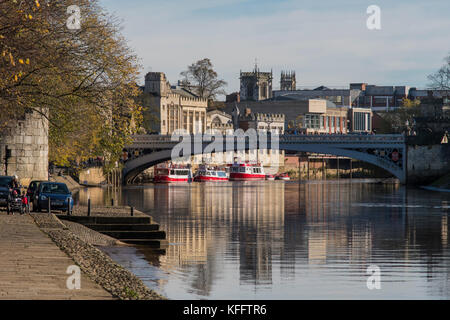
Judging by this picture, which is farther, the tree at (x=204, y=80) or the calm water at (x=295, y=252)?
the tree at (x=204, y=80)

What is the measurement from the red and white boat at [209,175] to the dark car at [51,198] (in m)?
87.8

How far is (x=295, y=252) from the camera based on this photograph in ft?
120

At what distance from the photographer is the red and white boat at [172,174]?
125 meters

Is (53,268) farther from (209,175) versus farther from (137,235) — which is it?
(209,175)

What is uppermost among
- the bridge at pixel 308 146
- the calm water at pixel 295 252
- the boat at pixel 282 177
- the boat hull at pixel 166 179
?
the bridge at pixel 308 146

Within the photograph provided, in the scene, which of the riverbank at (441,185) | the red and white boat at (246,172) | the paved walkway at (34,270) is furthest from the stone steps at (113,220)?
the red and white boat at (246,172)

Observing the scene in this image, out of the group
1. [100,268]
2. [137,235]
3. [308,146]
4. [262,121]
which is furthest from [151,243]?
[262,121]

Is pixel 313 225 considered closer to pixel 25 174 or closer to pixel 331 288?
pixel 25 174

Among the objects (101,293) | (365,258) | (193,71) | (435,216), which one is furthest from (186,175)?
(101,293)

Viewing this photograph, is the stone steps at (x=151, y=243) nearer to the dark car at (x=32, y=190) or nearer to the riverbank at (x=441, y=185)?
the dark car at (x=32, y=190)

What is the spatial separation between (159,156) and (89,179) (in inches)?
509

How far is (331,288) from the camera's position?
26375 mm

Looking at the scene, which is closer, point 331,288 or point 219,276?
point 331,288

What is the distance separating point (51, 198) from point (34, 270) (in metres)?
21.4
